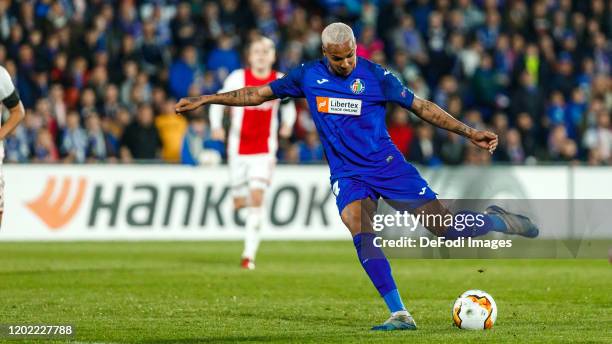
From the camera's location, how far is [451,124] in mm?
9930

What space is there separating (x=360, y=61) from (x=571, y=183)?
41.8 ft

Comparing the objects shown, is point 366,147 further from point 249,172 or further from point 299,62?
point 299,62

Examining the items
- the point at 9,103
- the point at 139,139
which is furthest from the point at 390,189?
the point at 139,139

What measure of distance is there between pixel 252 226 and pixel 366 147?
6.64 meters

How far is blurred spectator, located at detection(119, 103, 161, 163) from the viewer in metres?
22.2

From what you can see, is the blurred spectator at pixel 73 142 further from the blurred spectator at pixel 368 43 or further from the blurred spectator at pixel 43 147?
the blurred spectator at pixel 368 43

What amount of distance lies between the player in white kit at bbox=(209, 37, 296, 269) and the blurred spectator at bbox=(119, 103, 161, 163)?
16.9ft

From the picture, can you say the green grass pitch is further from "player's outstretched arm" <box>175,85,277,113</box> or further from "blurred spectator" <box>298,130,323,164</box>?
"blurred spectator" <box>298,130,323,164</box>

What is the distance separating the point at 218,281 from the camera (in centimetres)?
1459

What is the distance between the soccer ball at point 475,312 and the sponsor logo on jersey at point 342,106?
1692mm

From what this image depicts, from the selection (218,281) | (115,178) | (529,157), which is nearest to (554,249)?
(218,281)

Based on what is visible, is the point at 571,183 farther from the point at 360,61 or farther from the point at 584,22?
the point at 360,61

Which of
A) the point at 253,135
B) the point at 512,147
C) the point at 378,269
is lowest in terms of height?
the point at 378,269

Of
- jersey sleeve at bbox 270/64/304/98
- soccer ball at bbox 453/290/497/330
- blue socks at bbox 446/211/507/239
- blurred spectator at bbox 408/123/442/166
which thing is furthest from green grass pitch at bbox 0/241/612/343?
blurred spectator at bbox 408/123/442/166
